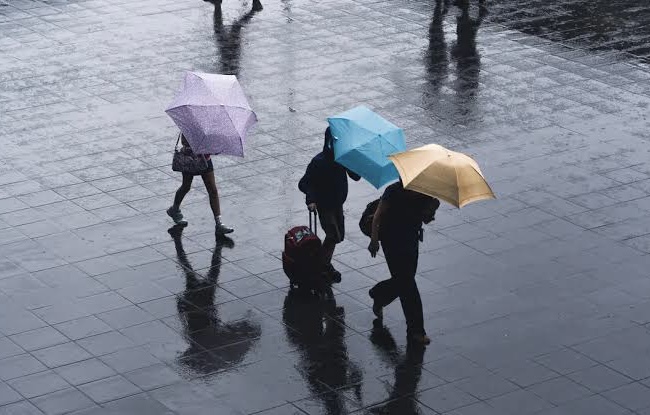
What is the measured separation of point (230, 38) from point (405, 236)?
1089 cm

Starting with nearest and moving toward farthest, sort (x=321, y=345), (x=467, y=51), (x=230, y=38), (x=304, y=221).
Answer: (x=321, y=345) < (x=304, y=221) < (x=467, y=51) < (x=230, y=38)

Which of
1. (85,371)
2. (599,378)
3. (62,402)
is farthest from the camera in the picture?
(85,371)

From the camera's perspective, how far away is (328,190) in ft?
41.1

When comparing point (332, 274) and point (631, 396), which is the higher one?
point (631, 396)

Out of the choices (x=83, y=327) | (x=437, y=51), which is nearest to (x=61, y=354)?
(x=83, y=327)

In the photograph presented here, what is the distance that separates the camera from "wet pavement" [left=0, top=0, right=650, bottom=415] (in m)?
11.0

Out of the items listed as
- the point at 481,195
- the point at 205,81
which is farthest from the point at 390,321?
the point at 205,81

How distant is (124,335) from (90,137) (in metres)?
5.73

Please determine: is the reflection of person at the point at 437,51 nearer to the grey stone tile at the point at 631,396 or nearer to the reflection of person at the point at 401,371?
the reflection of person at the point at 401,371

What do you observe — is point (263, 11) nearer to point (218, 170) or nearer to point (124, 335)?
point (218, 170)

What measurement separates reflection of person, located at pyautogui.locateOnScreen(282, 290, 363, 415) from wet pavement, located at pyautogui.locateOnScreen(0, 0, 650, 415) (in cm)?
2

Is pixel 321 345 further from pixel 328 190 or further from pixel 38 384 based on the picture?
pixel 38 384

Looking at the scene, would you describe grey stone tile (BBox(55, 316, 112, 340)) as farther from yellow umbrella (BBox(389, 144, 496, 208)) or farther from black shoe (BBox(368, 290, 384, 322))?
yellow umbrella (BBox(389, 144, 496, 208))

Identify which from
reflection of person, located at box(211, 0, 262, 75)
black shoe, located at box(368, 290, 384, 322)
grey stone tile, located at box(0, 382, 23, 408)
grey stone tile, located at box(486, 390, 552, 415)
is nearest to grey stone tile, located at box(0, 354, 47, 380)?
grey stone tile, located at box(0, 382, 23, 408)
